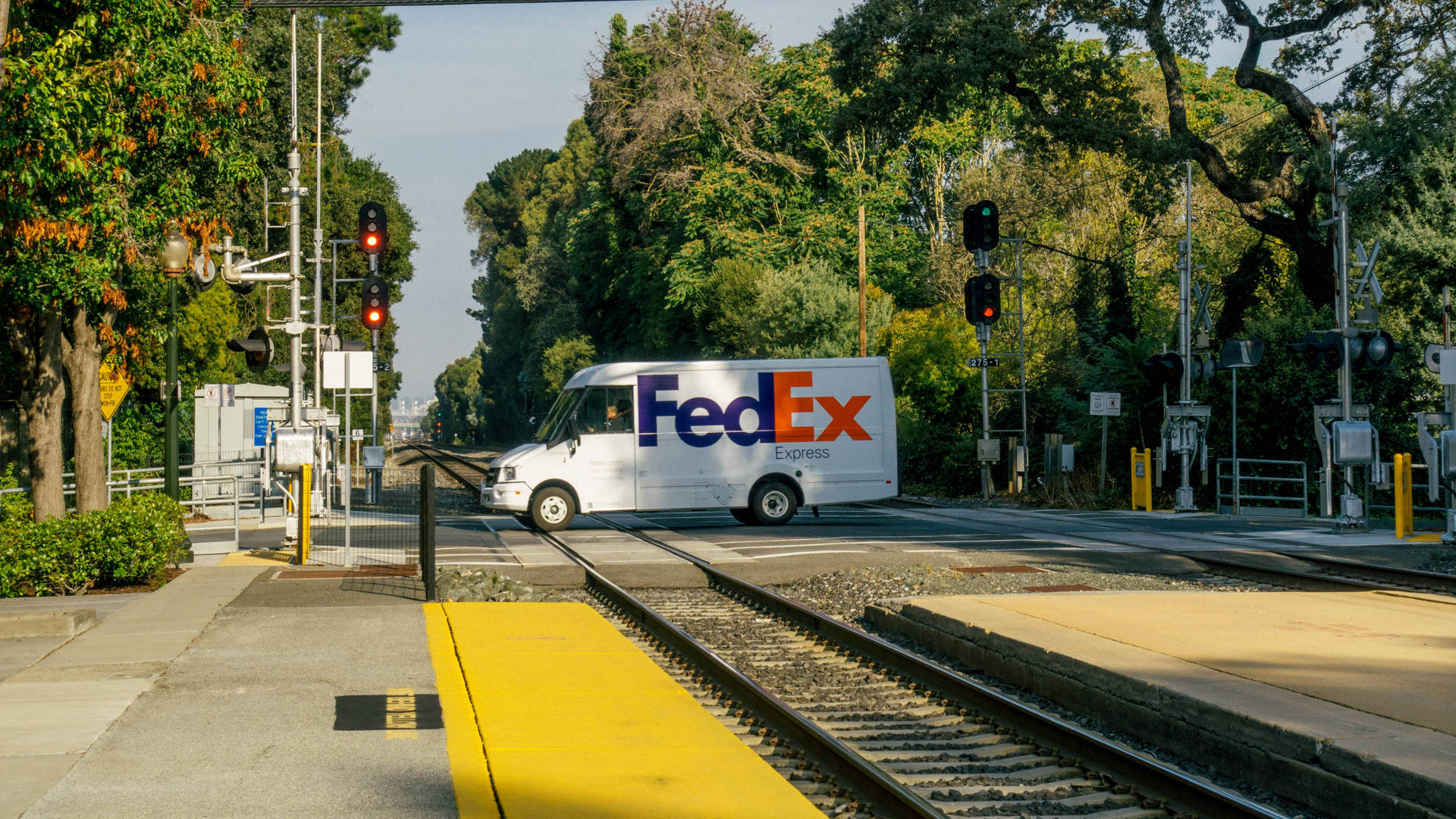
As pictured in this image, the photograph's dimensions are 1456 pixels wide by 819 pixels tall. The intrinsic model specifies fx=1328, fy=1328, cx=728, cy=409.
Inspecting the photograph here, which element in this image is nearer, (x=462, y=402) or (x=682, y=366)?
(x=682, y=366)

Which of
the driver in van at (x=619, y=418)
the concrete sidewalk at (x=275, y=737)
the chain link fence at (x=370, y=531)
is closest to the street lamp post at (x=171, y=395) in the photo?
the chain link fence at (x=370, y=531)

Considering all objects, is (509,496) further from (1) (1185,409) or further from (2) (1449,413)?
(2) (1449,413)

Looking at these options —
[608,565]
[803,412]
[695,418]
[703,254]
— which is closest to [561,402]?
[695,418]

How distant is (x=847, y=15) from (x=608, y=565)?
58.9ft

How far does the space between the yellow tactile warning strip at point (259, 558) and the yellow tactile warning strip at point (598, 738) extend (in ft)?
21.1

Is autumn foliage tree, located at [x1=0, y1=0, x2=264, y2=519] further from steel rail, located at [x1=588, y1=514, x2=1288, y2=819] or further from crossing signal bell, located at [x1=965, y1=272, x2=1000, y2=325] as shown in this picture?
crossing signal bell, located at [x1=965, y1=272, x2=1000, y2=325]

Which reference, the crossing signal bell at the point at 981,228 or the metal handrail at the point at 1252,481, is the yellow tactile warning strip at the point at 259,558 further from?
the metal handrail at the point at 1252,481

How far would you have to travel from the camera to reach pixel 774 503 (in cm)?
2195

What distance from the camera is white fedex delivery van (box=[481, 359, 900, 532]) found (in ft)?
69.6

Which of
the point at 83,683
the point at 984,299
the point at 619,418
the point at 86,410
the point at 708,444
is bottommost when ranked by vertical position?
the point at 83,683

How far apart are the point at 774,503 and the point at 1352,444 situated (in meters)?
8.73

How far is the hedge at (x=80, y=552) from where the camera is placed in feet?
42.3

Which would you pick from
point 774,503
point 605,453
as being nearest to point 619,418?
point 605,453

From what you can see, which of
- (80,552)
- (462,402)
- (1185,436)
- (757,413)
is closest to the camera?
(80,552)
